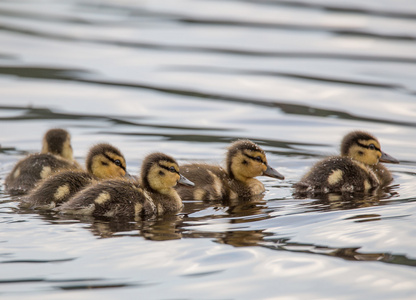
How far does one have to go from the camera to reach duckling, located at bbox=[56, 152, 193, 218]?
5.98 meters

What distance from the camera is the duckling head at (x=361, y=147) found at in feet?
24.5

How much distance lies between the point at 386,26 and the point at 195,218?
8.46 metres

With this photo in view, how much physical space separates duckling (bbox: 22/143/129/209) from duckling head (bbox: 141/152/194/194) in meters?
0.39

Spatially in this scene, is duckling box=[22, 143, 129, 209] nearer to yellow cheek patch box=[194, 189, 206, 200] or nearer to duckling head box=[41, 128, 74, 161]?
yellow cheek patch box=[194, 189, 206, 200]

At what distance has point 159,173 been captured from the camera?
253 inches

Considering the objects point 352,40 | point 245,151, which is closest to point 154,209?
point 245,151

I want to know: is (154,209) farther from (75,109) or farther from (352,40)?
(352,40)

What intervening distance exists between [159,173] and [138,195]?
1.17 feet

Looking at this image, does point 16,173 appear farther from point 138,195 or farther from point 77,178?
point 138,195

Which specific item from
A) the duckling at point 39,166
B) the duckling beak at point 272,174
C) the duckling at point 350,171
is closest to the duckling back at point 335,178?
the duckling at point 350,171

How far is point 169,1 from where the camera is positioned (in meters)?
16.0

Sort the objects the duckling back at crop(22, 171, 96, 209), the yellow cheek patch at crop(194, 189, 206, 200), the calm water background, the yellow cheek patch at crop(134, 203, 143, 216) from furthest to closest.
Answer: the yellow cheek patch at crop(194, 189, 206, 200), the duckling back at crop(22, 171, 96, 209), the yellow cheek patch at crop(134, 203, 143, 216), the calm water background

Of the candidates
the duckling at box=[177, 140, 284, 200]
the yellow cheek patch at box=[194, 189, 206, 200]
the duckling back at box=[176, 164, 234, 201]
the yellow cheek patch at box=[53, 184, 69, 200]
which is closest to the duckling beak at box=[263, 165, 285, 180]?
the duckling at box=[177, 140, 284, 200]

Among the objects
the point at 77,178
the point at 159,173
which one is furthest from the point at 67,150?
the point at 159,173
